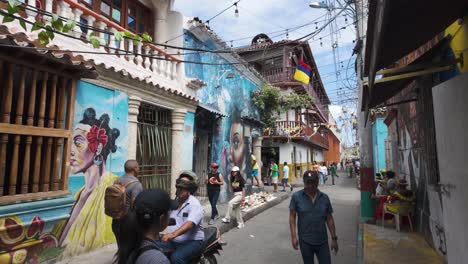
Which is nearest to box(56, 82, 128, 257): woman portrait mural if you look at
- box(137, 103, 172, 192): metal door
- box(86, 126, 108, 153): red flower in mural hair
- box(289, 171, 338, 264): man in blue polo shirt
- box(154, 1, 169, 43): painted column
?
box(86, 126, 108, 153): red flower in mural hair

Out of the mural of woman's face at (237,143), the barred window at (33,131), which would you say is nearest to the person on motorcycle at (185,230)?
the barred window at (33,131)

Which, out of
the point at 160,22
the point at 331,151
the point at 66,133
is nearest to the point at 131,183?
the point at 66,133

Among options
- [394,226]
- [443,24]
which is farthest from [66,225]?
[394,226]

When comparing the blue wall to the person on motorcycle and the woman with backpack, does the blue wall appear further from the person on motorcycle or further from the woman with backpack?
the woman with backpack

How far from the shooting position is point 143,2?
804 cm

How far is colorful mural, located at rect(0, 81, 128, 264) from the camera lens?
411cm

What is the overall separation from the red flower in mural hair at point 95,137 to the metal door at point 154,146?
128cm

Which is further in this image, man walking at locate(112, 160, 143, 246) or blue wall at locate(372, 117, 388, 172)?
blue wall at locate(372, 117, 388, 172)

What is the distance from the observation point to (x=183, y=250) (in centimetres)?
350

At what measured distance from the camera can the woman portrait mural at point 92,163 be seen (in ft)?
16.6

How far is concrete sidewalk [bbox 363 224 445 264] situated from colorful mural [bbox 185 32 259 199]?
5742 millimetres

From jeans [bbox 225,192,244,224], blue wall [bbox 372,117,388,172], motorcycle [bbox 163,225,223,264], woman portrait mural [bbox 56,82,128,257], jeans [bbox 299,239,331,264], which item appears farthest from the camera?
blue wall [bbox 372,117,388,172]

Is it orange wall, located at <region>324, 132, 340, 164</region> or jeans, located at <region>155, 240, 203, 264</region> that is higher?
orange wall, located at <region>324, 132, 340, 164</region>

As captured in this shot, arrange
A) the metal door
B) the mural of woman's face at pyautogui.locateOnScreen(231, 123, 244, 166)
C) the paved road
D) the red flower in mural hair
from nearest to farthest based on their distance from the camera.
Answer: the red flower in mural hair, the paved road, the metal door, the mural of woman's face at pyautogui.locateOnScreen(231, 123, 244, 166)
